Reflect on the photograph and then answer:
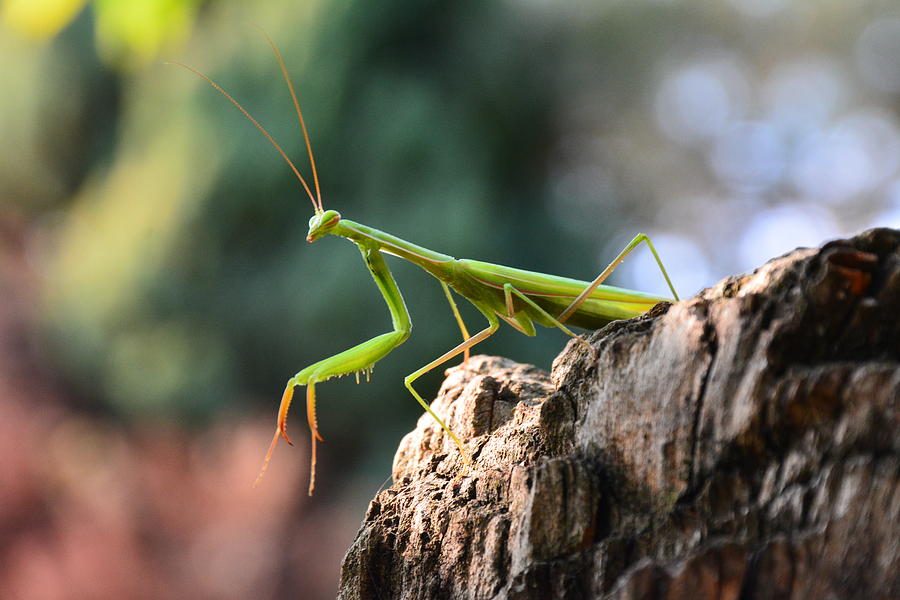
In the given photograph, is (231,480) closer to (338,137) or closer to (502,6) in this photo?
(338,137)

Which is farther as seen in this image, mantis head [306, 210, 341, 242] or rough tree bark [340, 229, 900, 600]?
mantis head [306, 210, 341, 242]

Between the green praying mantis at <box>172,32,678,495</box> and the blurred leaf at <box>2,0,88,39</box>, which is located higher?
the blurred leaf at <box>2,0,88,39</box>

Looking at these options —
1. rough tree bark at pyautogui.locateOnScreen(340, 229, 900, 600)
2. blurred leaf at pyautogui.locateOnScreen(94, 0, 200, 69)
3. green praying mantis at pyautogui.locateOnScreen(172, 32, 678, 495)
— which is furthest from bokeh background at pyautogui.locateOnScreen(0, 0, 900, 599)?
rough tree bark at pyautogui.locateOnScreen(340, 229, 900, 600)

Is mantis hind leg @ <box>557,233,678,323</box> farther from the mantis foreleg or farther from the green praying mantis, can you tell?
the mantis foreleg

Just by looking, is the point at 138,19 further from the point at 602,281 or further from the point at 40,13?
the point at 602,281

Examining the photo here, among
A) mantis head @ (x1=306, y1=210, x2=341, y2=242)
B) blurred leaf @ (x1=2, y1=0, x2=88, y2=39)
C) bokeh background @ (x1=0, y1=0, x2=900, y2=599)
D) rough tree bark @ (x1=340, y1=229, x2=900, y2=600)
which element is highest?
bokeh background @ (x1=0, y1=0, x2=900, y2=599)
